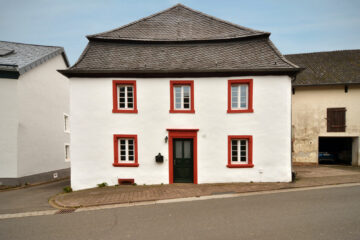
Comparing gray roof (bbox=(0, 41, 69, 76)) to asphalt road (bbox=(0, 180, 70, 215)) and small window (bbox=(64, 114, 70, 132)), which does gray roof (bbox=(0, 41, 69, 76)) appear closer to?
small window (bbox=(64, 114, 70, 132))

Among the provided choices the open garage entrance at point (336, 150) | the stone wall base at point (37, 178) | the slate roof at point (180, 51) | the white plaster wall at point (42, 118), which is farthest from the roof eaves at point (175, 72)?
the open garage entrance at point (336, 150)

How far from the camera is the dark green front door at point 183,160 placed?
36.7 ft

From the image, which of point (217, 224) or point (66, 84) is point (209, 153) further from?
point (66, 84)

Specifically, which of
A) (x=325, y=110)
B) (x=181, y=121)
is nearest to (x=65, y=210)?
(x=181, y=121)

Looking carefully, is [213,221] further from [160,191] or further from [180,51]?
[180,51]

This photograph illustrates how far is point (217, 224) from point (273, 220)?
1.49m

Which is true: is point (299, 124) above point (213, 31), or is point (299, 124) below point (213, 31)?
below

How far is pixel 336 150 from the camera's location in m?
19.6

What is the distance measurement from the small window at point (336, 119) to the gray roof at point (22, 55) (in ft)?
67.6

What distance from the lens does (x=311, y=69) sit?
1833 centimetres

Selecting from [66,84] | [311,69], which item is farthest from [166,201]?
[311,69]

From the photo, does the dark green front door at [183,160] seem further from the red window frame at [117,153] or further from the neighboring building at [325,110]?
the neighboring building at [325,110]

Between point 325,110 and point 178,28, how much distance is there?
12.6m

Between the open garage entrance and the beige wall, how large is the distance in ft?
3.18
